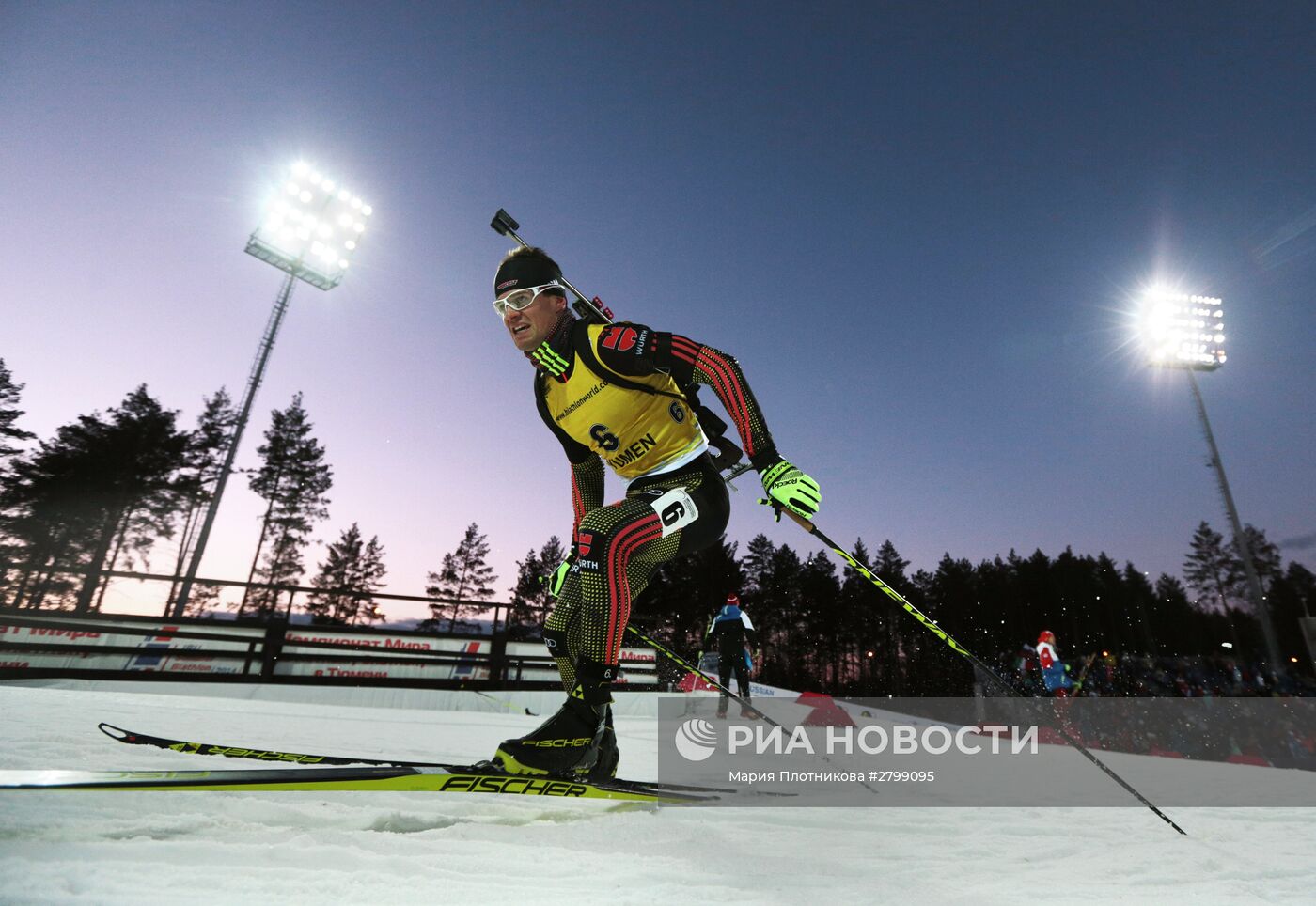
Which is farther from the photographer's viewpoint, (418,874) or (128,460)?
(128,460)

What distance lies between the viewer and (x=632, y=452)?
2855mm

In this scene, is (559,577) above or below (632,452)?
below

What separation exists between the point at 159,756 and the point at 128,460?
34813 mm

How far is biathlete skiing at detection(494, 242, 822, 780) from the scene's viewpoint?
2449mm

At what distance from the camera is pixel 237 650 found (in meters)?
9.95

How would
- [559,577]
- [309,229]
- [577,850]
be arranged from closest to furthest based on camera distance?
[577,850]
[559,577]
[309,229]

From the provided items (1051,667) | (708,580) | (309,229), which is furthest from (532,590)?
(1051,667)

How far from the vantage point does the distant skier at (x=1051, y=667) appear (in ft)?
32.7

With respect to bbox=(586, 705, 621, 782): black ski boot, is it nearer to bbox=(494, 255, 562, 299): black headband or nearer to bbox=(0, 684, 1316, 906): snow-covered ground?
bbox=(0, 684, 1316, 906): snow-covered ground

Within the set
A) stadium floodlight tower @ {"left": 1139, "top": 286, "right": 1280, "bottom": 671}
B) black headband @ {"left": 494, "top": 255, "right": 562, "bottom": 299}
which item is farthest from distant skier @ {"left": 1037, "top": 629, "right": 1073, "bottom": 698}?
stadium floodlight tower @ {"left": 1139, "top": 286, "right": 1280, "bottom": 671}

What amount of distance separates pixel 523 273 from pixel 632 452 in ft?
3.52

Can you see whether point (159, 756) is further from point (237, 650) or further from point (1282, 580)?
point (1282, 580)

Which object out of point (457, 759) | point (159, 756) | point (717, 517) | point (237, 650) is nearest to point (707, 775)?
point (457, 759)

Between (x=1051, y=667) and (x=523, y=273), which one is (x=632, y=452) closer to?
(x=523, y=273)
